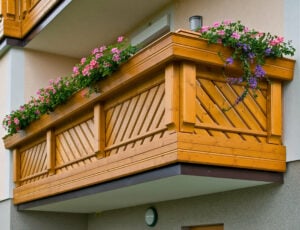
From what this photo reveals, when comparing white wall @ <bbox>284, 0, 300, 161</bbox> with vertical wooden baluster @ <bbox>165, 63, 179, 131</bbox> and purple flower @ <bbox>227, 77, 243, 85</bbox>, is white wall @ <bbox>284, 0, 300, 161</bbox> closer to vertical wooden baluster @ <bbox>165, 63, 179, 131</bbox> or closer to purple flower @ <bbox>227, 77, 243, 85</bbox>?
purple flower @ <bbox>227, 77, 243, 85</bbox>

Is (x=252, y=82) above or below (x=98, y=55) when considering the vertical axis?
below

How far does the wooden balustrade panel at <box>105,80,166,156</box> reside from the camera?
22.6 feet

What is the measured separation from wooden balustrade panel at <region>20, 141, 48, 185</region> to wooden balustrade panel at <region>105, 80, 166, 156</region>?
246 cm

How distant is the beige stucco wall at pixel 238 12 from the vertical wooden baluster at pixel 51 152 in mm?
2644

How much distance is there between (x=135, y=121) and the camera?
7.36 m

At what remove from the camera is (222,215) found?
789cm

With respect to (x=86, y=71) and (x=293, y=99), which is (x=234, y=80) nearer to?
(x=293, y=99)

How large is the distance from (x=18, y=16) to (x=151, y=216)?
207 inches

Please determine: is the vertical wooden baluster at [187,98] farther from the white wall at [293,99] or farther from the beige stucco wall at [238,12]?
the beige stucco wall at [238,12]

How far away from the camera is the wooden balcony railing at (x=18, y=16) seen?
12023 millimetres

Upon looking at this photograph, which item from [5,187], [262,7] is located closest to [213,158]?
[262,7]

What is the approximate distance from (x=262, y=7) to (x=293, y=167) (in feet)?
7.07

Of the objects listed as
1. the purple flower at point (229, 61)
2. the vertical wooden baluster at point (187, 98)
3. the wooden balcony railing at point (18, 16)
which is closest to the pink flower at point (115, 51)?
the vertical wooden baluster at point (187, 98)

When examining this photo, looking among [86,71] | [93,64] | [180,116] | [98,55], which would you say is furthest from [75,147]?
[180,116]
